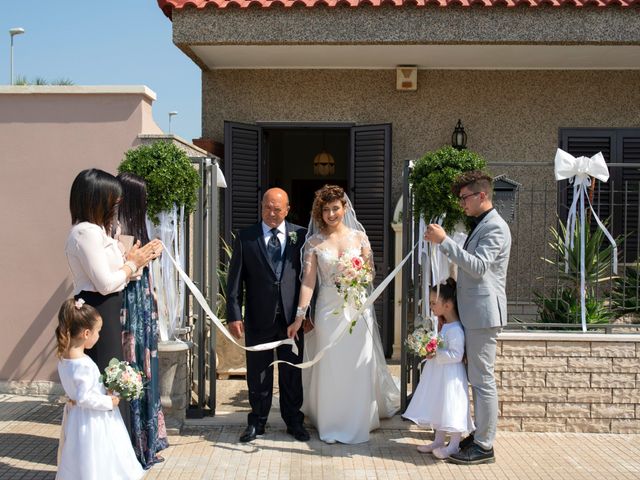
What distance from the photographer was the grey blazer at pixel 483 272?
4.95 meters

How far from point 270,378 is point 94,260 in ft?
6.45

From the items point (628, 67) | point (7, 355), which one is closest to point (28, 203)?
point (7, 355)

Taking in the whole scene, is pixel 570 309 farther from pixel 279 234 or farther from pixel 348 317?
pixel 279 234

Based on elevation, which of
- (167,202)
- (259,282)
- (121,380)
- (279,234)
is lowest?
(121,380)

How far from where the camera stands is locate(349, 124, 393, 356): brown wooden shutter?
8.69 m

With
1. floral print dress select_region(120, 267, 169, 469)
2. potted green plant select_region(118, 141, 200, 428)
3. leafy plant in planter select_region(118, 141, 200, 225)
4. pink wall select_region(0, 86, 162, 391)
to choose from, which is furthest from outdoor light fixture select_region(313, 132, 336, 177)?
floral print dress select_region(120, 267, 169, 469)

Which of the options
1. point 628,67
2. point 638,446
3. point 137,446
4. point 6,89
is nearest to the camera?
point 137,446

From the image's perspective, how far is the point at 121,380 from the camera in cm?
417

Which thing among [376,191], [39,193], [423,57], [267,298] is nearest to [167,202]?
[267,298]

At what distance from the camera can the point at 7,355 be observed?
690cm

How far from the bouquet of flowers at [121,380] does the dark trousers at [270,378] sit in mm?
1493

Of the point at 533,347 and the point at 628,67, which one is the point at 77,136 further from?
the point at 628,67

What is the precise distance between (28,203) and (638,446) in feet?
18.7

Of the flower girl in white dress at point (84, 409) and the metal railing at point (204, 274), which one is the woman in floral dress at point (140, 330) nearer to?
the flower girl in white dress at point (84, 409)
